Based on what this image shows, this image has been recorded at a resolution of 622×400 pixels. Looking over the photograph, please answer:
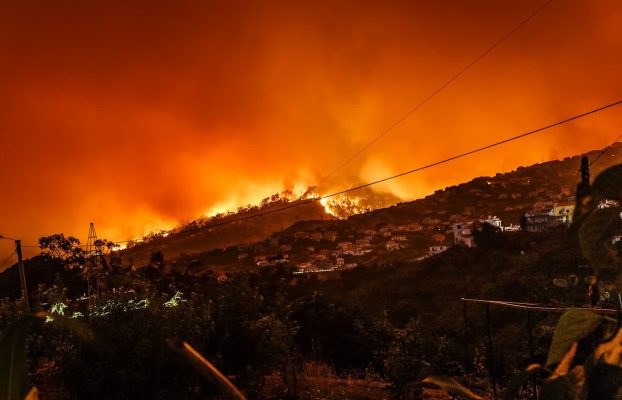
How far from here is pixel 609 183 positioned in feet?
1.16

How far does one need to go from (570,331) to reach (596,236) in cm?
7

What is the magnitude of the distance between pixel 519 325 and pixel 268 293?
7.28 metres

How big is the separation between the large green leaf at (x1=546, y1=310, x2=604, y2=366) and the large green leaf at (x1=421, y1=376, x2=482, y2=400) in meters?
0.09

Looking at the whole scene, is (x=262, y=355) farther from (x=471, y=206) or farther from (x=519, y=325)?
(x=471, y=206)

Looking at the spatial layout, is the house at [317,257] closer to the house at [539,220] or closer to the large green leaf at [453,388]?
the house at [539,220]

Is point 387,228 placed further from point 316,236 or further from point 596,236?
point 596,236

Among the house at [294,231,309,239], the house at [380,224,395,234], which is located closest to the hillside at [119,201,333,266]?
the house at [294,231,309,239]

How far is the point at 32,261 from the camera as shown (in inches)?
837

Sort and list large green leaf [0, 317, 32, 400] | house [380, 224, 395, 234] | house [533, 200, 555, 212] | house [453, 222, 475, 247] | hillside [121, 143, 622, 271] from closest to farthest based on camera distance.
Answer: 1. large green leaf [0, 317, 32, 400]
2. hillside [121, 143, 622, 271]
3. house [453, 222, 475, 247]
4. house [533, 200, 555, 212]
5. house [380, 224, 395, 234]

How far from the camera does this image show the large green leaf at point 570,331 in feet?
1.28

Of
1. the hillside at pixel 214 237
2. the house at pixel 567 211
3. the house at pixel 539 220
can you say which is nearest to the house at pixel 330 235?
the hillside at pixel 214 237

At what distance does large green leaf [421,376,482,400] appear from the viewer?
0.33 meters

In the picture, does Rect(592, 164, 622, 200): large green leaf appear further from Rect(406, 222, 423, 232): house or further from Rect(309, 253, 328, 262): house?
Rect(406, 222, 423, 232): house

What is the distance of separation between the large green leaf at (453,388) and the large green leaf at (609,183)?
15 centimetres
